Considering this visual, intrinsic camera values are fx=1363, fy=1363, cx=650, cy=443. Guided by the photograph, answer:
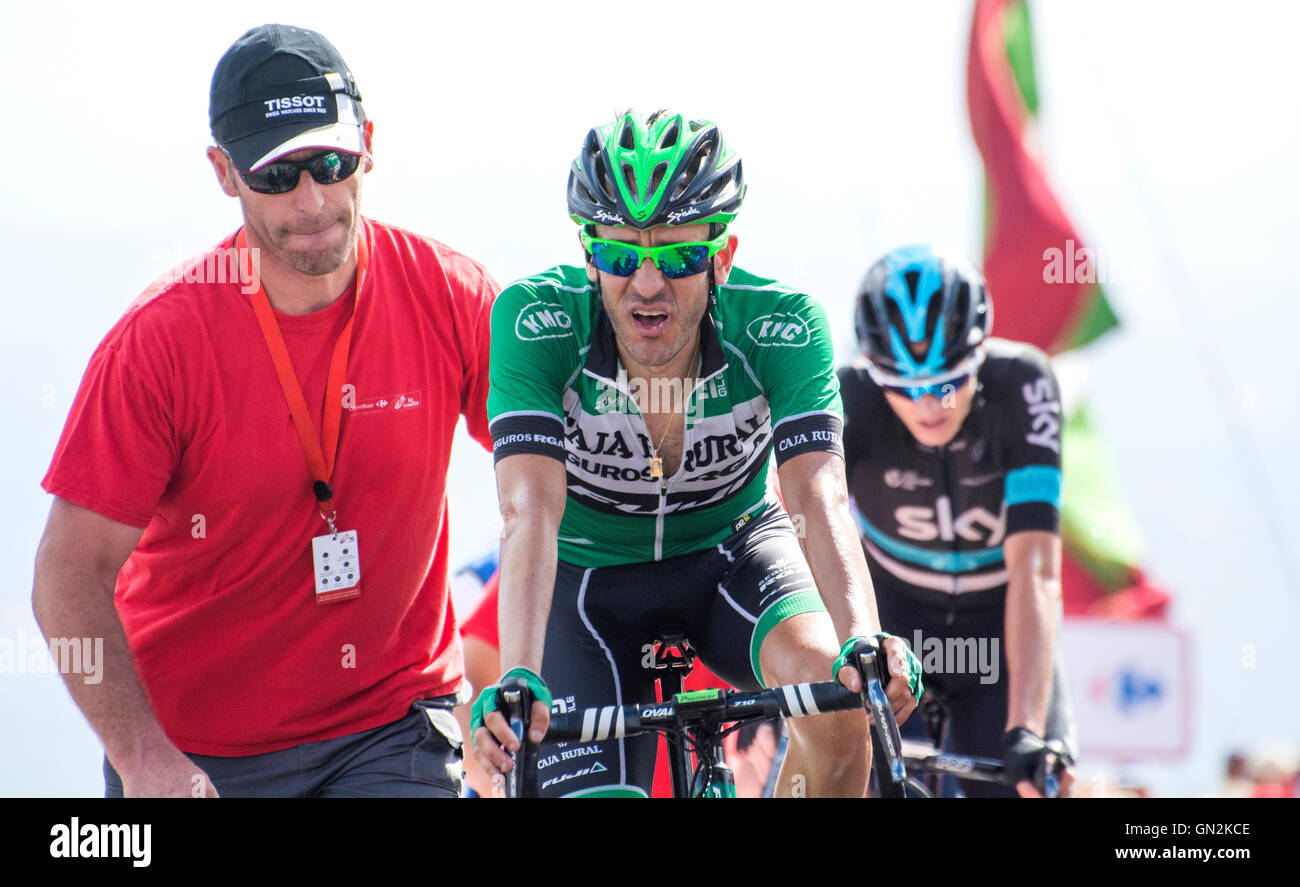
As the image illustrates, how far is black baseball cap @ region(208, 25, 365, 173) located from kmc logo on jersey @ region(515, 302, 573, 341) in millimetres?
616

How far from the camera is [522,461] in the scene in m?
3.31

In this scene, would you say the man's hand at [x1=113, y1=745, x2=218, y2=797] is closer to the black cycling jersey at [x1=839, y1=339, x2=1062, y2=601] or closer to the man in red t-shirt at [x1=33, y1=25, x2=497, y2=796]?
the man in red t-shirt at [x1=33, y1=25, x2=497, y2=796]

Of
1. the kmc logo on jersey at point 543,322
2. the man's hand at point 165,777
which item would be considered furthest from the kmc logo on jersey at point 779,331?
the man's hand at point 165,777

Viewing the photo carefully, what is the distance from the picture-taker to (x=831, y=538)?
10.7ft

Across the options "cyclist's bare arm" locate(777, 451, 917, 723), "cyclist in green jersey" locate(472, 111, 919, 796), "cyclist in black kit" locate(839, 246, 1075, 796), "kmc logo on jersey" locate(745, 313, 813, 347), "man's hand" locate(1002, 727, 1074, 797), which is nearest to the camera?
"cyclist's bare arm" locate(777, 451, 917, 723)

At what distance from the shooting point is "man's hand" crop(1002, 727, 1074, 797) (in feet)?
13.1

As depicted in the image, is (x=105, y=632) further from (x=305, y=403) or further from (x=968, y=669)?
(x=968, y=669)

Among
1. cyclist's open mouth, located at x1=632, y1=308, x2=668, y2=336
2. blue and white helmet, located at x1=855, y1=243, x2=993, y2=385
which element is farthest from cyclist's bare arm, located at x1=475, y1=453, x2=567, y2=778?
blue and white helmet, located at x1=855, y1=243, x2=993, y2=385

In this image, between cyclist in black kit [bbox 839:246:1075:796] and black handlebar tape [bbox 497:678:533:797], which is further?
cyclist in black kit [bbox 839:246:1075:796]

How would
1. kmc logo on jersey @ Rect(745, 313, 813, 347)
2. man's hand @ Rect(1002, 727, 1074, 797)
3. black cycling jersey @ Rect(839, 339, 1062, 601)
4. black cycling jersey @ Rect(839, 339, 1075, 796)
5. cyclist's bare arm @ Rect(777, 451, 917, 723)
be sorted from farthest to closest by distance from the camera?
1. black cycling jersey @ Rect(839, 339, 1062, 601)
2. black cycling jersey @ Rect(839, 339, 1075, 796)
3. man's hand @ Rect(1002, 727, 1074, 797)
4. kmc logo on jersey @ Rect(745, 313, 813, 347)
5. cyclist's bare arm @ Rect(777, 451, 917, 723)

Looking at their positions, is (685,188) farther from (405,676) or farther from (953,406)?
(953,406)

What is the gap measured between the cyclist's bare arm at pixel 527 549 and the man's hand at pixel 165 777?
722mm

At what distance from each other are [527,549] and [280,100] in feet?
4.30
